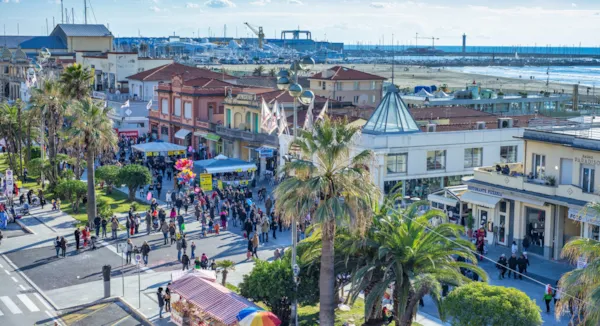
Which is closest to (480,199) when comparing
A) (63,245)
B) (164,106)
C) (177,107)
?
(63,245)

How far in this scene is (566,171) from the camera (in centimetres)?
3612

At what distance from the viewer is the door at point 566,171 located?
35900 millimetres

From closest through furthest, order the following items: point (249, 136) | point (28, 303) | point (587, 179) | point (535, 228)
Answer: point (28, 303) < point (587, 179) < point (535, 228) < point (249, 136)

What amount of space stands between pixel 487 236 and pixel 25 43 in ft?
413

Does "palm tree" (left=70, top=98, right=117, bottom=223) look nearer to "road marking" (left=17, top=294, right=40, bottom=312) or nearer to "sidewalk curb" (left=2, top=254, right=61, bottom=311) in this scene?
"sidewalk curb" (left=2, top=254, right=61, bottom=311)

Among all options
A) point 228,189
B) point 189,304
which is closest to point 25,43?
point 228,189

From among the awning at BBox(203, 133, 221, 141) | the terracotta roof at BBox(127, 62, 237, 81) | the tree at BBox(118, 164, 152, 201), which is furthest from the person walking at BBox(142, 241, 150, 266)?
the terracotta roof at BBox(127, 62, 237, 81)

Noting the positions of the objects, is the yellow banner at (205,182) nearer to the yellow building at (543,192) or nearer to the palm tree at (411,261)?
the yellow building at (543,192)

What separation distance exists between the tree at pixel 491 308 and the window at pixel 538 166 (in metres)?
15.7

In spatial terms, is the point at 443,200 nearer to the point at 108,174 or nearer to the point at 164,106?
the point at 108,174

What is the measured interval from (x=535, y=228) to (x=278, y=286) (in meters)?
15.9

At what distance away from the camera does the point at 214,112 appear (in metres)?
70.3

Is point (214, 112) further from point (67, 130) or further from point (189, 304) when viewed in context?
point (189, 304)

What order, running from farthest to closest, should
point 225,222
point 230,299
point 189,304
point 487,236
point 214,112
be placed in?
1. point 214,112
2. point 225,222
3. point 487,236
4. point 189,304
5. point 230,299
